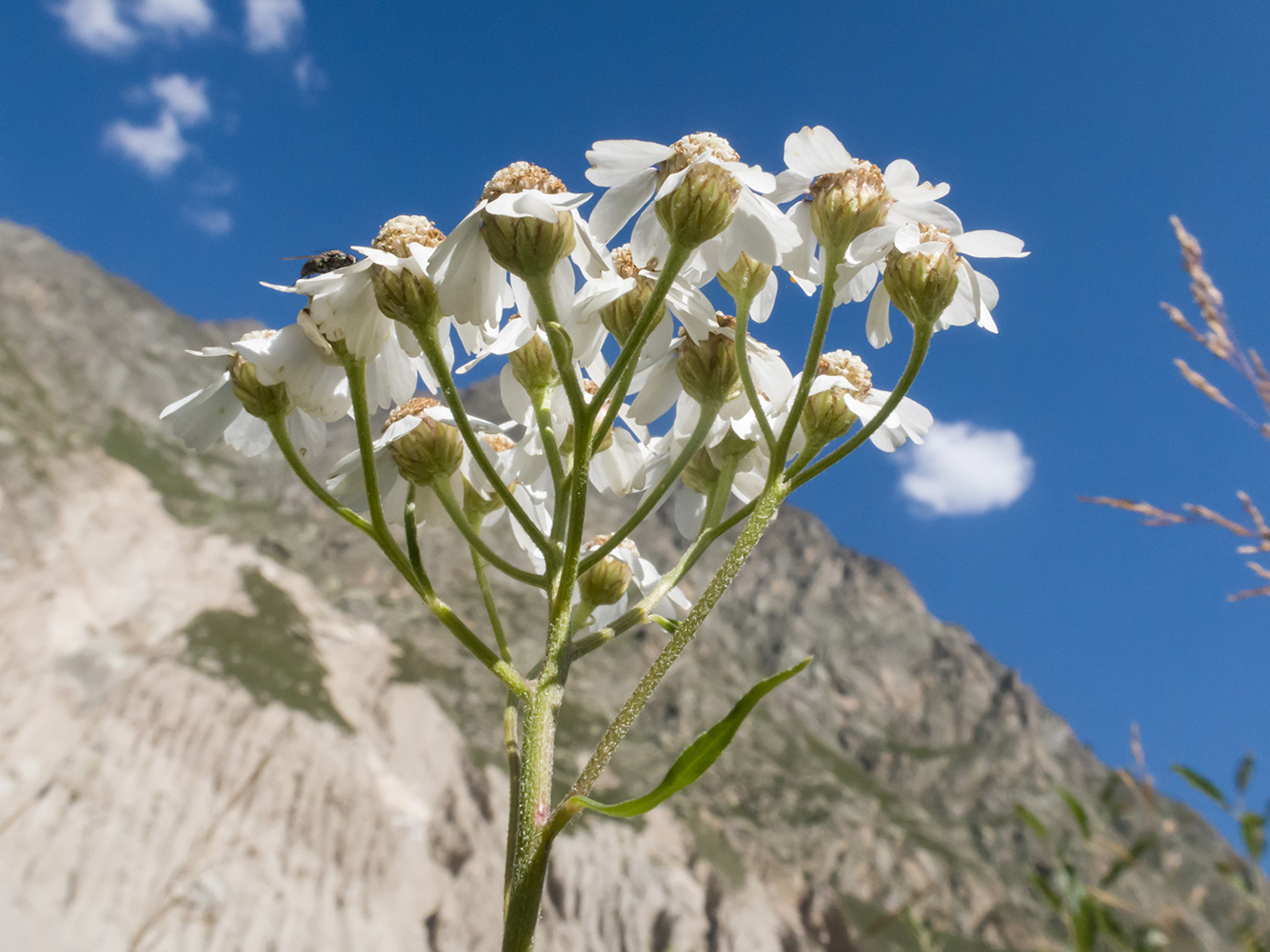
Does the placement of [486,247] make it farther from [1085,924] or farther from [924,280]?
[1085,924]

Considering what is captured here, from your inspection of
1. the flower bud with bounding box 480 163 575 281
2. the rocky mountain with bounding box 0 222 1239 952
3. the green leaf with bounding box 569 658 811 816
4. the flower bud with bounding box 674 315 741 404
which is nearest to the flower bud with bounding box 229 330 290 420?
the flower bud with bounding box 480 163 575 281

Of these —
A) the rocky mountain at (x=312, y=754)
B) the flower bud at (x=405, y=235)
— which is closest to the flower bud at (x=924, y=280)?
the flower bud at (x=405, y=235)

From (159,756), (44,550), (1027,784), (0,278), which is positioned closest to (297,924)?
(159,756)

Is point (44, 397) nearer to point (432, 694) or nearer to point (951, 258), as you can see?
point (432, 694)

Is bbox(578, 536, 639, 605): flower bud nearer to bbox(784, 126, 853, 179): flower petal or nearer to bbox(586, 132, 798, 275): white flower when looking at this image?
bbox(586, 132, 798, 275): white flower

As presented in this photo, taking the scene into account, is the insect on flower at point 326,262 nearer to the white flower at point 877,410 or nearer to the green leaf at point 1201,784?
the white flower at point 877,410

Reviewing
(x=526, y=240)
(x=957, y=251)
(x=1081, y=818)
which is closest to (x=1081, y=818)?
(x=1081, y=818)
